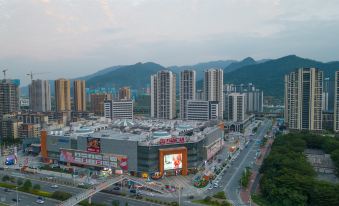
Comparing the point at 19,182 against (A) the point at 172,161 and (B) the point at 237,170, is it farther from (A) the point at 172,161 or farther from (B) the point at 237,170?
(B) the point at 237,170

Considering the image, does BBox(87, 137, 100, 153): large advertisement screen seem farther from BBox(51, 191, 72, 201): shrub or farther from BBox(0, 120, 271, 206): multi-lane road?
BBox(51, 191, 72, 201): shrub

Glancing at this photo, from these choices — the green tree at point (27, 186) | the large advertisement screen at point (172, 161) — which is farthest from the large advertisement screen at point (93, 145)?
the green tree at point (27, 186)

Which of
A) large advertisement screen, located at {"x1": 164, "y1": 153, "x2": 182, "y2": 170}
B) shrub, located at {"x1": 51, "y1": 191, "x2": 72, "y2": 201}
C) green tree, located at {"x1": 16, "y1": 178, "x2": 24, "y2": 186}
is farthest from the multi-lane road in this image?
large advertisement screen, located at {"x1": 164, "y1": 153, "x2": 182, "y2": 170}

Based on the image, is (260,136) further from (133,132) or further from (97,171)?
(97,171)

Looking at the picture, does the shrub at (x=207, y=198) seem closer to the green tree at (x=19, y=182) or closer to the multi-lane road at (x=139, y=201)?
the multi-lane road at (x=139, y=201)

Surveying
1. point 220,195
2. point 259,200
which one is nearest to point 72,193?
point 220,195

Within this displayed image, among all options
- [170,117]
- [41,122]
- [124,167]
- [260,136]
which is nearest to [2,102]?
[41,122]

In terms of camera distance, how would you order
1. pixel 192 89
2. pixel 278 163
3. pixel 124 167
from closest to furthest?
pixel 278 163, pixel 124 167, pixel 192 89
